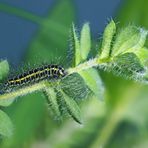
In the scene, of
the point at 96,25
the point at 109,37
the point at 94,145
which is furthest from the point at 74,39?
the point at 96,25

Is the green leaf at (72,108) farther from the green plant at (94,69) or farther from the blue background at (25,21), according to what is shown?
the blue background at (25,21)

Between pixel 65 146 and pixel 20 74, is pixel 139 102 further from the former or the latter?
pixel 20 74

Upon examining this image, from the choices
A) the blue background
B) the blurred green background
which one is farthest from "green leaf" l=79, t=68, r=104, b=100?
the blue background

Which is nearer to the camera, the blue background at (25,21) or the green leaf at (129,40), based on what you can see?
the green leaf at (129,40)

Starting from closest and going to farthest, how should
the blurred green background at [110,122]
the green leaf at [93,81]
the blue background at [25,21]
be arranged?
the green leaf at [93,81] < the blurred green background at [110,122] < the blue background at [25,21]

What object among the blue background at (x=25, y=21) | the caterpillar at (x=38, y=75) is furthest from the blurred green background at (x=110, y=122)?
the blue background at (x=25, y=21)

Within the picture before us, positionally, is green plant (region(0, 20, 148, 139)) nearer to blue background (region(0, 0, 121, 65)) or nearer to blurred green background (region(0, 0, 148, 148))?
blurred green background (region(0, 0, 148, 148))

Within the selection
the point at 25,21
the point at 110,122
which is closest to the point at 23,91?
the point at 110,122

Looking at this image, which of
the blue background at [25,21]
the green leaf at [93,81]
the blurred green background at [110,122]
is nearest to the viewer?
the green leaf at [93,81]
